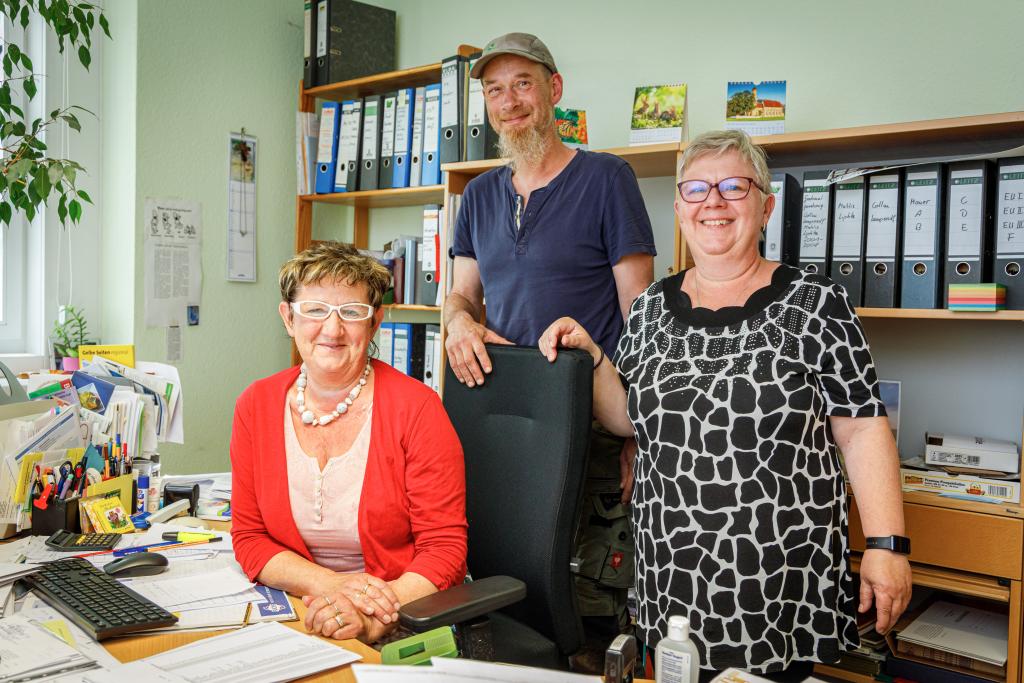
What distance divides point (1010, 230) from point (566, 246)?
1.11 m

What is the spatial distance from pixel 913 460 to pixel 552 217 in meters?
1.23

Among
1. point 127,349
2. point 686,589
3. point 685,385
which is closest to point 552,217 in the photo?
point 685,385

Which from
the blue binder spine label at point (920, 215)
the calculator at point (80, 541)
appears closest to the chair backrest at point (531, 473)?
the calculator at point (80, 541)

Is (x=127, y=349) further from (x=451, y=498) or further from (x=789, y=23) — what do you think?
(x=789, y=23)

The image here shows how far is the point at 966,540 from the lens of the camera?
6.56 feet

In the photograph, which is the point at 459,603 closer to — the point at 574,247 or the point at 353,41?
the point at 574,247

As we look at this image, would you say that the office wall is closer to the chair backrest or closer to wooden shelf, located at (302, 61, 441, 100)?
wooden shelf, located at (302, 61, 441, 100)

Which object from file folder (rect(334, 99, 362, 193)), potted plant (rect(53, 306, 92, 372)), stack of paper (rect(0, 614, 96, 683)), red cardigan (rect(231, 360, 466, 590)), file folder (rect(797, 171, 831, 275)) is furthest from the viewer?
file folder (rect(334, 99, 362, 193))

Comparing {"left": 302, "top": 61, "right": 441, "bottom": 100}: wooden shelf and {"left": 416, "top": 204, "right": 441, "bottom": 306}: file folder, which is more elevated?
{"left": 302, "top": 61, "right": 441, "bottom": 100}: wooden shelf

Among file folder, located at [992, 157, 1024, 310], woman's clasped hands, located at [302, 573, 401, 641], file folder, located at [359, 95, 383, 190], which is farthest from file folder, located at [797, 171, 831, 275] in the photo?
file folder, located at [359, 95, 383, 190]

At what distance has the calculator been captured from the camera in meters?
1.60

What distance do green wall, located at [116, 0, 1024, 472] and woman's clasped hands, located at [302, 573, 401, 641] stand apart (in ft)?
5.84

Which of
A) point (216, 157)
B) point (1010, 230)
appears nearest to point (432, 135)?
point (216, 157)

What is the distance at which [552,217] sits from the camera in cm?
198
